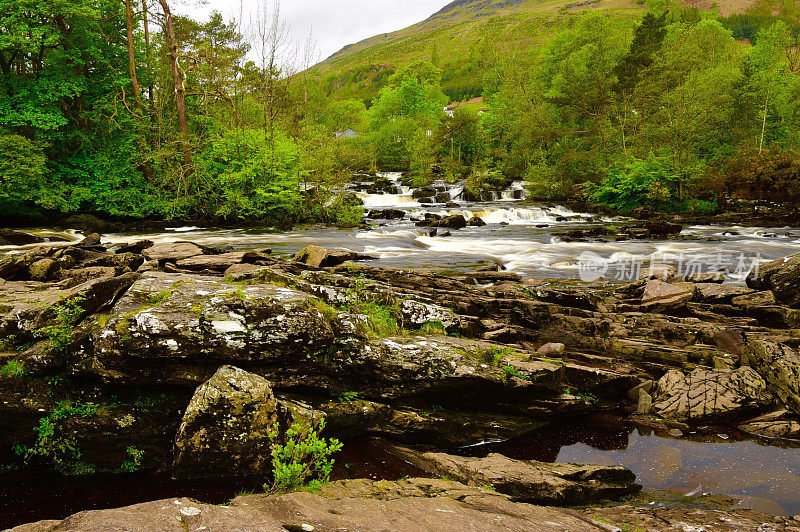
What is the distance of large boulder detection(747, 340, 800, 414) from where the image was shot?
597cm

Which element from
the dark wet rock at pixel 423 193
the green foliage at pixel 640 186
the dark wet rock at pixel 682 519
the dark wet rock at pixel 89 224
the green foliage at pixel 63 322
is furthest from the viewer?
the dark wet rock at pixel 423 193

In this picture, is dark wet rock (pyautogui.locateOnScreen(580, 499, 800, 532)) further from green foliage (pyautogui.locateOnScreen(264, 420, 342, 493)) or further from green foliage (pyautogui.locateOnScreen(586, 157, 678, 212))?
green foliage (pyautogui.locateOnScreen(586, 157, 678, 212))

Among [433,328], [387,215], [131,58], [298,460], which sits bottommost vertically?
[298,460]

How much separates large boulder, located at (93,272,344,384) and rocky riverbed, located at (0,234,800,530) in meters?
0.02

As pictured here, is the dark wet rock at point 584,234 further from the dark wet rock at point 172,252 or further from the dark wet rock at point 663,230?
the dark wet rock at point 172,252

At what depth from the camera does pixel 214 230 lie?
2422 cm

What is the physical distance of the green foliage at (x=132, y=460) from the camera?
4766 mm

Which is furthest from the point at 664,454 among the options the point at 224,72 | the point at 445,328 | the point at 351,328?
the point at 224,72

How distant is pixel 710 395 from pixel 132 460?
7.49 metres

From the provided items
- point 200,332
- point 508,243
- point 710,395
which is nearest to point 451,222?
point 508,243

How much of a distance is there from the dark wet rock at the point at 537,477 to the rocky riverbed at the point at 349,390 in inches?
0.8

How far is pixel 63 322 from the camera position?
5352 millimetres

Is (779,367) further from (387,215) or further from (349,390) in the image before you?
(387,215)

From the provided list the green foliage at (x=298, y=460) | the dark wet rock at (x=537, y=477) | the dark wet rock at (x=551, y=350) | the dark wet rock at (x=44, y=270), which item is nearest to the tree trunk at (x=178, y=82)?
the dark wet rock at (x=44, y=270)
